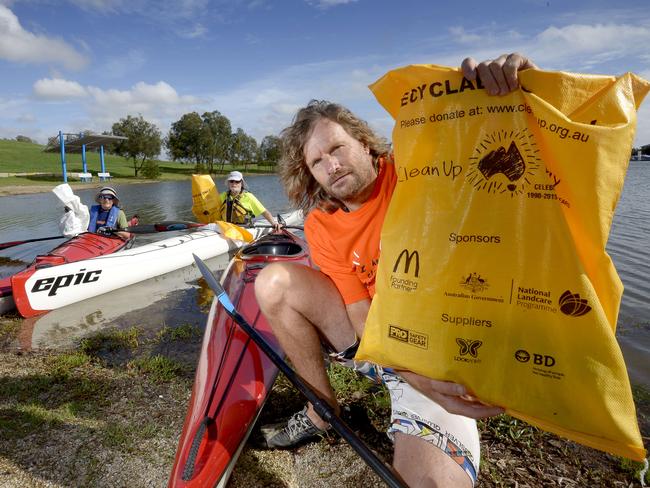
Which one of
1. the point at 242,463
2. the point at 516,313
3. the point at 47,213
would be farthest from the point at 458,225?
the point at 47,213

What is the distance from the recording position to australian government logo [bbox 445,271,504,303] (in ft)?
4.08

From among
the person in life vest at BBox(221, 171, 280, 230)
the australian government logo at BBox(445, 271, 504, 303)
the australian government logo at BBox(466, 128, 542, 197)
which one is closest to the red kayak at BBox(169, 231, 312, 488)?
the australian government logo at BBox(445, 271, 504, 303)

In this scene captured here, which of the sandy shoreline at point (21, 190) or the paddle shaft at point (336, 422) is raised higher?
the paddle shaft at point (336, 422)

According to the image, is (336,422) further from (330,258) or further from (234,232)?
(234,232)

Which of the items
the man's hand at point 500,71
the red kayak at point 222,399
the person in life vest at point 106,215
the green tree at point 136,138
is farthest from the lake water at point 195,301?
the green tree at point 136,138

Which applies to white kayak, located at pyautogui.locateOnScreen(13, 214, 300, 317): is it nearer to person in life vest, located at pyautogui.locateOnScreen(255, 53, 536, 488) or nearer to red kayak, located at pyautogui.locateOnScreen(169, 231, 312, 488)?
red kayak, located at pyautogui.locateOnScreen(169, 231, 312, 488)

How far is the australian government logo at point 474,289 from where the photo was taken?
1243 millimetres

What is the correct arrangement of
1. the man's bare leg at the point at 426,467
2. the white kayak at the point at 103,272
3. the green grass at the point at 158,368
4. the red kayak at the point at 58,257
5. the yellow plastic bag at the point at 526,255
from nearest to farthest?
the yellow plastic bag at the point at 526,255 < the man's bare leg at the point at 426,467 < the green grass at the point at 158,368 < the red kayak at the point at 58,257 < the white kayak at the point at 103,272

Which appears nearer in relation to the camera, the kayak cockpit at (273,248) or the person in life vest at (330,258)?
the person in life vest at (330,258)

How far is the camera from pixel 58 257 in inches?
237

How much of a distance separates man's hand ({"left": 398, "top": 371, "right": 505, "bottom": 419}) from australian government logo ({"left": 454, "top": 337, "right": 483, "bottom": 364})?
0.11 metres

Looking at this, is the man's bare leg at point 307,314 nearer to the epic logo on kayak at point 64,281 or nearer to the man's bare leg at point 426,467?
the man's bare leg at point 426,467

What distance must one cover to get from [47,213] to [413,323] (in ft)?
62.9

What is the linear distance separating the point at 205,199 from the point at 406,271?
360 inches
